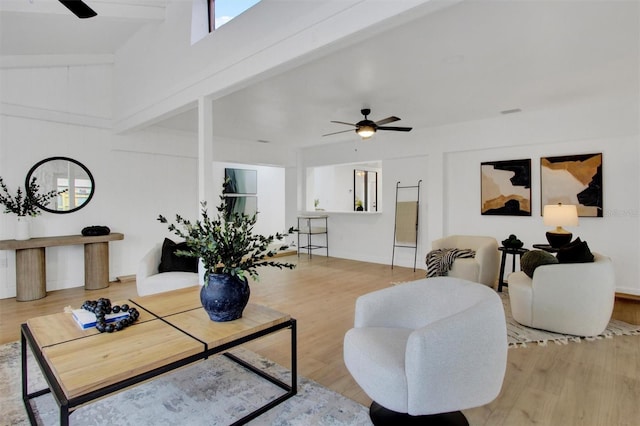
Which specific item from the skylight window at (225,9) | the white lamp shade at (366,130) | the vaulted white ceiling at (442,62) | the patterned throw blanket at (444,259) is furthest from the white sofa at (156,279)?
the patterned throw blanket at (444,259)

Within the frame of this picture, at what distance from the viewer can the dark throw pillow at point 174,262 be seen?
3926 millimetres

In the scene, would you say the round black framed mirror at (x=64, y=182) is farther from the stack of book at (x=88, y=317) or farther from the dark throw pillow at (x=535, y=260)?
the dark throw pillow at (x=535, y=260)

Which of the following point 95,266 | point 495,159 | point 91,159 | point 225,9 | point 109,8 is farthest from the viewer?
point 495,159

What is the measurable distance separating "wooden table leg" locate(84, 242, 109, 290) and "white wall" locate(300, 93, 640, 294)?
14.5 ft

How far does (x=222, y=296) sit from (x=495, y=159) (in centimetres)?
499

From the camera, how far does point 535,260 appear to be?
11.0 ft

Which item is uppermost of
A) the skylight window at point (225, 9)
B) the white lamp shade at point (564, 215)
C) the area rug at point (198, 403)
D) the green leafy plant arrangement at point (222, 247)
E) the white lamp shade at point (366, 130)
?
the skylight window at point (225, 9)

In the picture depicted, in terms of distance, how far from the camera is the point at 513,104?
4602 mm

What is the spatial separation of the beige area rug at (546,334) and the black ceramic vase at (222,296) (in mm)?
2343

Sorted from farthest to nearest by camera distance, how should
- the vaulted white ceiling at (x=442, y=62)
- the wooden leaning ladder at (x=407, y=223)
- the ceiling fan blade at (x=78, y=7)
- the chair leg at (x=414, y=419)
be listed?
the wooden leaning ladder at (x=407, y=223)
the vaulted white ceiling at (x=442, y=62)
the ceiling fan blade at (x=78, y=7)
the chair leg at (x=414, y=419)

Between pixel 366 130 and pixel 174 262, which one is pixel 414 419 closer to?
pixel 174 262

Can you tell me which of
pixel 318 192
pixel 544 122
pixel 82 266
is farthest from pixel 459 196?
pixel 82 266

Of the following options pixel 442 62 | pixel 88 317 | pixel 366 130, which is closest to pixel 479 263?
pixel 366 130

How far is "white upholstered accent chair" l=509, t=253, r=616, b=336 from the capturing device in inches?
118
